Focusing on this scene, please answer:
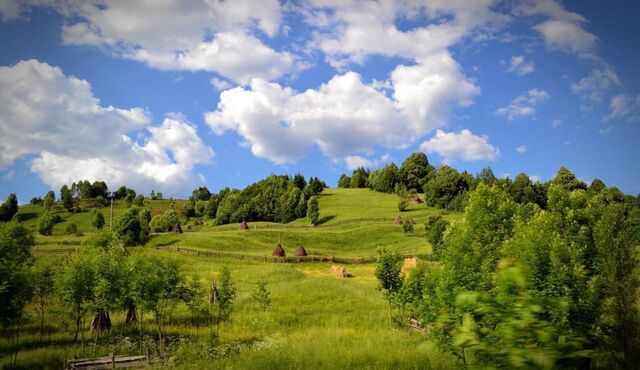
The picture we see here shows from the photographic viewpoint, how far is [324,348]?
20.9 metres

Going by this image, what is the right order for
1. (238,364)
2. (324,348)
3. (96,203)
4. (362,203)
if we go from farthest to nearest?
1. (96,203)
2. (362,203)
3. (324,348)
4. (238,364)

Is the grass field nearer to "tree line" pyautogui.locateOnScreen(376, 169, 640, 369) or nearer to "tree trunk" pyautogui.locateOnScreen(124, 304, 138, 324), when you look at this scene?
"tree trunk" pyautogui.locateOnScreen(124, 304, 138, 324)

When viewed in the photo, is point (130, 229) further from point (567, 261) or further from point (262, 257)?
point (567, 261)

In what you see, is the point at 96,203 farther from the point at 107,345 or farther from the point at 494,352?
the point at 494,352

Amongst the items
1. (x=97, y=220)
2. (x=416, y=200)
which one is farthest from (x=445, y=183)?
(x=97, y=220)

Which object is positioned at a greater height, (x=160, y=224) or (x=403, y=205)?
(x=403, y=205)

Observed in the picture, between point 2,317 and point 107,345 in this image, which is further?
point 107,345

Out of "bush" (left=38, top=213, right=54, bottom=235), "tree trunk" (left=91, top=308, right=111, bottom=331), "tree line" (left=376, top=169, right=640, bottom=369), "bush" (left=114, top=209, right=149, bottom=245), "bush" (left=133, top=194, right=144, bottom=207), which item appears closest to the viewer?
"tree line" (left=376, top=169, right=640, bottom=369)

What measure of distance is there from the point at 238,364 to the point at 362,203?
332 feet

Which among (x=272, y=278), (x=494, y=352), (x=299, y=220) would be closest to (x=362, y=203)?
(x=299, y=220)

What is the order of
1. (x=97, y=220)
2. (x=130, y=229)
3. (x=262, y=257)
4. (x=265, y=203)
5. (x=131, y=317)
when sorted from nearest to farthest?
(x=131, y=317), (x=262, y=257), (x=130, y=229), (x=97, y=220), (x=265, y=203)

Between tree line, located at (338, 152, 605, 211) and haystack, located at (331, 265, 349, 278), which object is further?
tree line, located at (338, 152, 605, 211)

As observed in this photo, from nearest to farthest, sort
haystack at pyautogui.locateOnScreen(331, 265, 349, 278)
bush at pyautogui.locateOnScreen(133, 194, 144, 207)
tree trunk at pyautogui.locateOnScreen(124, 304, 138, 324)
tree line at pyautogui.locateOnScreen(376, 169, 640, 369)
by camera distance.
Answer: tree line at pyautogui.locateOnScreen(376, 169, 640, 369) → tree trunk at pyautogui.locateOnScreen(124, 304, 138, 324) → haystack at pyautogui.locateOnScreen(331, 265, 349, 278) → bush at pyautogui.locateOnScreen(133, 194, 144, 207)

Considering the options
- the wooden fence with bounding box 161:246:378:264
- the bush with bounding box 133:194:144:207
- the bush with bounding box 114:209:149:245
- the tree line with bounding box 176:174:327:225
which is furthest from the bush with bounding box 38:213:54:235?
the bush with bounding box 133:194:144:207
